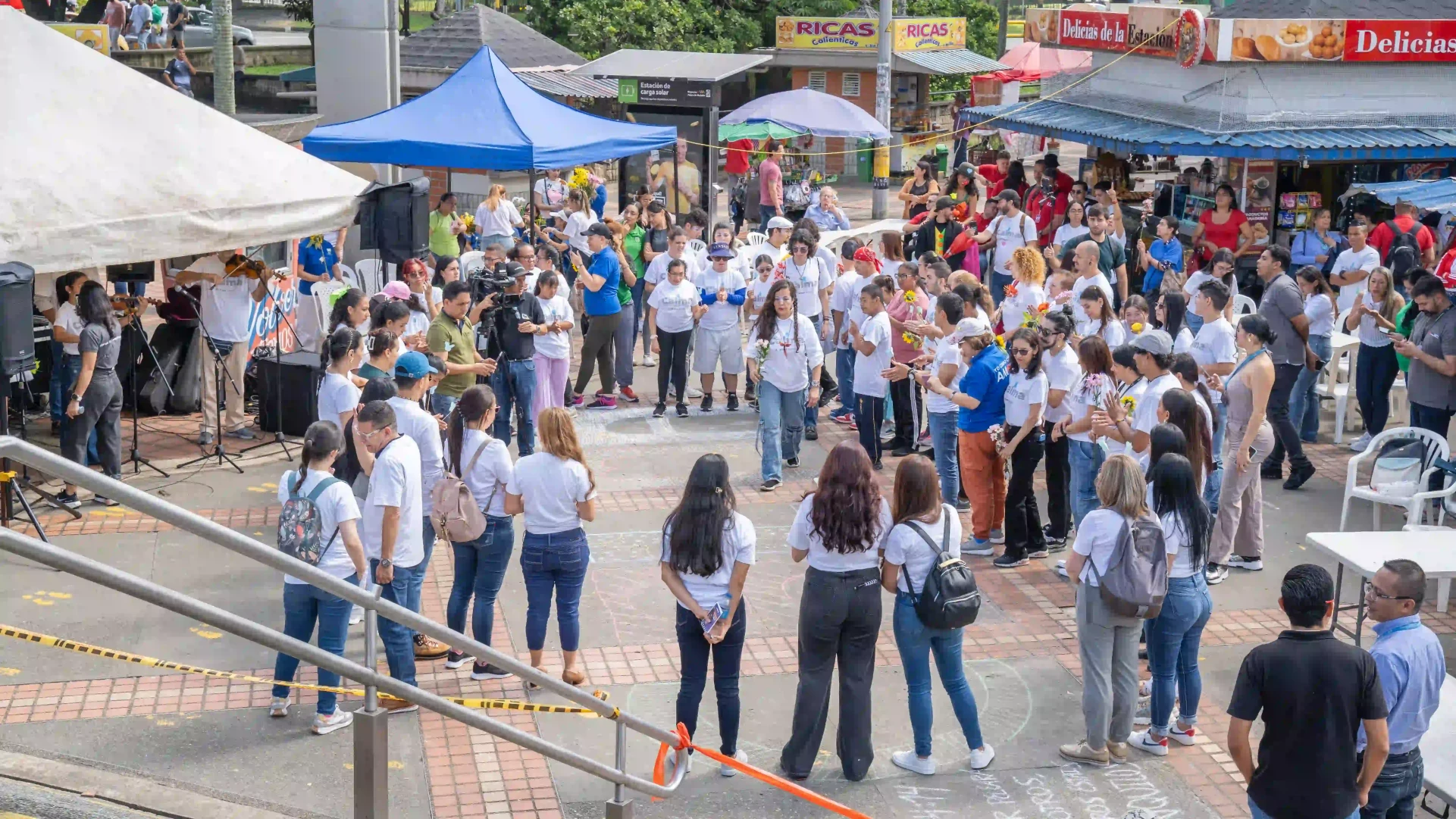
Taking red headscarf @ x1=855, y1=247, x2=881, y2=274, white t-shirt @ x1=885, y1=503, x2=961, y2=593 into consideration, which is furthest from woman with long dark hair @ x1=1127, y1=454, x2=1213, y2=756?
red headscarf @ x1=855, y1=247, x2=881, y2=274

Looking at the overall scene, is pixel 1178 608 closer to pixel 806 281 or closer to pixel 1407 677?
pixel 1407 677

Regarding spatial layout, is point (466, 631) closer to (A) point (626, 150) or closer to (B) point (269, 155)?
(B) point (269, 155)

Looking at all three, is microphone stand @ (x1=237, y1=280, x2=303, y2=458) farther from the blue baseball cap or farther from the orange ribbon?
the orange ribbon

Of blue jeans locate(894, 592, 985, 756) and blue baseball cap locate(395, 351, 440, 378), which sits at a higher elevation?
blue baseball cap locate(395, 351, 440, 378)

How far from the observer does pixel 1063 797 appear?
6730 mm

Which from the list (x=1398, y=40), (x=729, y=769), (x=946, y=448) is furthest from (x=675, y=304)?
(x=1398, y=40)

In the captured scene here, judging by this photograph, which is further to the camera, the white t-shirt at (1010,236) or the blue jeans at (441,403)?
the white t-shirt at (1010,236)

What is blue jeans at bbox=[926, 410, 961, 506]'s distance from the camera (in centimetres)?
1002

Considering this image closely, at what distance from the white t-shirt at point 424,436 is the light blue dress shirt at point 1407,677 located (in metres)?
4.63

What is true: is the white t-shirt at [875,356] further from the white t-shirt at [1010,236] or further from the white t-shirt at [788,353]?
the white t-shirt at [1010,236]

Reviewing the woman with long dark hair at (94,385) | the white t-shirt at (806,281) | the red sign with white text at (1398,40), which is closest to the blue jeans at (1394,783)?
the white t-shirt at (806,281)

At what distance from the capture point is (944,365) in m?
10.0

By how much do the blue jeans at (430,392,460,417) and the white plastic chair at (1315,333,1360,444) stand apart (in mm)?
7400

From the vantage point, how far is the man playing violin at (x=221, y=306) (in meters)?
11.6
